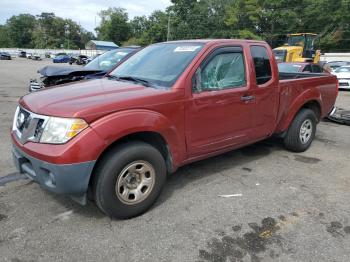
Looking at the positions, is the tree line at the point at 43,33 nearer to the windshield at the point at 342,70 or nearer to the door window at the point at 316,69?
the windshield at the point at 342,70

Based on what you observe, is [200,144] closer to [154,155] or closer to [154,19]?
[154,155]

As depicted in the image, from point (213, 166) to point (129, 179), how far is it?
6.25 feet

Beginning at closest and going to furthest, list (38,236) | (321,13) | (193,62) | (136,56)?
(38,236) < (193,62) < (136,56) < (321,13)

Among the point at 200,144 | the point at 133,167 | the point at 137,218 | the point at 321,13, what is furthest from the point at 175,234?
the point at 321,13

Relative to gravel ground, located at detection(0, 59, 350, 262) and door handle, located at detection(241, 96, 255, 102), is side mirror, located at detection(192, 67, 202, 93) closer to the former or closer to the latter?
door handle, located at detection(241, 96, 255, 102)

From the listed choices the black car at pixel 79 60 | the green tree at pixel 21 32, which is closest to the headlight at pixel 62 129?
the black car at pixel 79 60

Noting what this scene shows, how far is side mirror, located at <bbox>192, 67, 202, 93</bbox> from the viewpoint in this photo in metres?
3.83

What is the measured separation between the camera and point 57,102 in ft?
10.7

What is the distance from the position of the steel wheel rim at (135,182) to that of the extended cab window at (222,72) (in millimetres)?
1077

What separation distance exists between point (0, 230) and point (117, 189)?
3.78ft

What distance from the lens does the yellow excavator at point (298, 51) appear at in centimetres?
2295

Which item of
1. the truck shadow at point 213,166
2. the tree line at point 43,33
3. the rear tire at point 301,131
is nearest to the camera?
the truck shadow at point 213,166

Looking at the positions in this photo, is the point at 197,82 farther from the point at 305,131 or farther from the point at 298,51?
the point at 298,51

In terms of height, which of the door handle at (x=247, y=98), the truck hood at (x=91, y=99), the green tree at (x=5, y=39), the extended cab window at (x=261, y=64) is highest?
the green tree at (x=5, y=39)
